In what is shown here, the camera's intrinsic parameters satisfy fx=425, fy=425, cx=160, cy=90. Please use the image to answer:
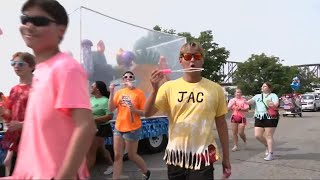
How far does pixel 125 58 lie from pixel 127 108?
179cm

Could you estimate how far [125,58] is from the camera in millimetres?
8180

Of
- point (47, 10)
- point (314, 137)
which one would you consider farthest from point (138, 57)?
point (314, 137)

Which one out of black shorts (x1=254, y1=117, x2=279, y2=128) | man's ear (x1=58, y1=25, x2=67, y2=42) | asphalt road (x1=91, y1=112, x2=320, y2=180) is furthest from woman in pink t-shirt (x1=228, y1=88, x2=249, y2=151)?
man's ear (x1=58, y1=25, x2=67, y2=42)

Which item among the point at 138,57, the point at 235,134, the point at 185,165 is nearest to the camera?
the point at 185,165

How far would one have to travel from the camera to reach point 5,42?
6285mm

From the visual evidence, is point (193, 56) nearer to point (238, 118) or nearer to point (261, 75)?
point (238, 118)

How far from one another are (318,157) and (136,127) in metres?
4.90

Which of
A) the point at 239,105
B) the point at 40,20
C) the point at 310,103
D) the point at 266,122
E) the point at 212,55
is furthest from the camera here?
the point at 310,103

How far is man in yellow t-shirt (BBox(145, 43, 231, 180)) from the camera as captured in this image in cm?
358

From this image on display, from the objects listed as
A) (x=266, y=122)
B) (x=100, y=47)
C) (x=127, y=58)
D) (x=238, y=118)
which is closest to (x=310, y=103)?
(x=238, y=118)

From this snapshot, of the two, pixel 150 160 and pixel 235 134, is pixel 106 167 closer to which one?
pixel 150 160

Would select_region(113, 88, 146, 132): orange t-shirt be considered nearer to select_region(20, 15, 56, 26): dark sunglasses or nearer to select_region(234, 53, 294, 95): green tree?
select_region(20, 15, 56, 26): dark sunglasses

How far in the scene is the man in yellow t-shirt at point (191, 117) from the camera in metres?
3.58

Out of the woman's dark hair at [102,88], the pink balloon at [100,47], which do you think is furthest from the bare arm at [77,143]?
the pink balloon at [100,47]
